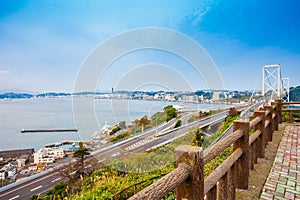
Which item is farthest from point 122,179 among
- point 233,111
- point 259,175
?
point 233,111

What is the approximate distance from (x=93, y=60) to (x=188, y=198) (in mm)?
5149

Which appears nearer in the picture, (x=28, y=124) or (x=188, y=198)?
(x=188, y=198)

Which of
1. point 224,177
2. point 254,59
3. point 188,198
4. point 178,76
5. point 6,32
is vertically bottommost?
point 224,177

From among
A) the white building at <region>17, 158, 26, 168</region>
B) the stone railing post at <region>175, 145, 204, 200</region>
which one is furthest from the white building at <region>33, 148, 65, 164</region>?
the stone railing post at <region>175, 145, 204, 200</region>

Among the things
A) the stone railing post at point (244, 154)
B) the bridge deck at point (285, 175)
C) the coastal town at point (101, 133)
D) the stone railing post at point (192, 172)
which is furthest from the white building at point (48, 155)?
the stone railing post at point (192, 172)

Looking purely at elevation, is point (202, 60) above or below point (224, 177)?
above

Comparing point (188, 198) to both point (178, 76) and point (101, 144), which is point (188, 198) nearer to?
point (178, 76)

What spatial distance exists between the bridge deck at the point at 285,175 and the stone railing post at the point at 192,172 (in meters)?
1.15

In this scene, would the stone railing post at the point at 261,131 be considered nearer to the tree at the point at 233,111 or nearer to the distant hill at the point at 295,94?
the tree at the point at 233,111

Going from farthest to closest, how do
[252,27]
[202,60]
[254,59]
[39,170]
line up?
[254,59] < [252,27] < [39,170] < [202,60]

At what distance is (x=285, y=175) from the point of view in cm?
199

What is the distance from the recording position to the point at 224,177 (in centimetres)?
134

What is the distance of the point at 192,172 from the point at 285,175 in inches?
71.2

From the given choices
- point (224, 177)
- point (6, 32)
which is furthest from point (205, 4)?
point (6, 32)
